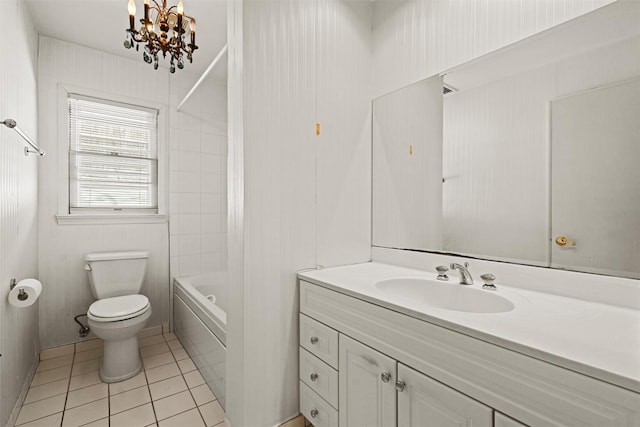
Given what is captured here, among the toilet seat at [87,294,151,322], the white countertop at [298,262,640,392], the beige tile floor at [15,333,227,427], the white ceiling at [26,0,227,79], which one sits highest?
the white ceiling at [26,0,227,79]

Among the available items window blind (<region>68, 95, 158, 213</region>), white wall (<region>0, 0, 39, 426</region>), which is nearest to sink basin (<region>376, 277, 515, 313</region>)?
white wall (<region>0, 0, 39, 426</region>)

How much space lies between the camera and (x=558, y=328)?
0.79 meters

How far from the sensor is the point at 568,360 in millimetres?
625

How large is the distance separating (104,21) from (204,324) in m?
2.15

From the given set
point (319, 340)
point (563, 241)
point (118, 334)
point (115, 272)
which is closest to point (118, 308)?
point (118, 334)

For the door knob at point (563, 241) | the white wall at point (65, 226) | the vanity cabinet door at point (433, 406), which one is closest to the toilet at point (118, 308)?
the white wall at point (65, 226)

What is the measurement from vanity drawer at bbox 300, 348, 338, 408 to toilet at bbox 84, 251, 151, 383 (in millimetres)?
1235

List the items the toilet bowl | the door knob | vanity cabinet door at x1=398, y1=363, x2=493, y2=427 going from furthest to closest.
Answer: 1. the toilet bowl
2. the door knob
3. vanity cabinet door at x1=398, y1=363, x2=493, y2=427

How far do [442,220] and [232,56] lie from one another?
1272 millimetres

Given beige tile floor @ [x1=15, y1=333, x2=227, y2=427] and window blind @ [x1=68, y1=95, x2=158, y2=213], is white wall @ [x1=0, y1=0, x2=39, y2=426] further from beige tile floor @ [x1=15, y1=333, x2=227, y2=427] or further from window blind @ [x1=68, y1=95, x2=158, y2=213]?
window blind @ [x1=68, y1=95, x2=158, y2=213]

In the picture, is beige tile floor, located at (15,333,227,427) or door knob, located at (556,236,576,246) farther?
beige tile floor, located at (15,333,227,427)

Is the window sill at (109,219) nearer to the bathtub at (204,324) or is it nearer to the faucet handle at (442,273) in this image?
Answer: the bathtub at (204,324)

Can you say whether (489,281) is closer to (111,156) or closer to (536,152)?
(536,152)

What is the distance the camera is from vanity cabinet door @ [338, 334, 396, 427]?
1017 millimetres
